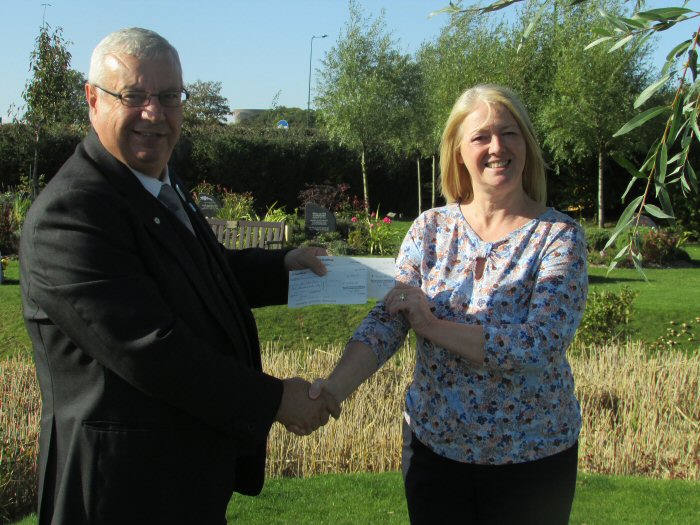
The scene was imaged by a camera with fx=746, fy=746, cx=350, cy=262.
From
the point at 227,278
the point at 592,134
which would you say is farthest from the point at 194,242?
the point at 592,134

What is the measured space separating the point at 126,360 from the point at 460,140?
1.43 metres

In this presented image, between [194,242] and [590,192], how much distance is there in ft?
83.4

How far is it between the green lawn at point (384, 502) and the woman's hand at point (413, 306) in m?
2.01

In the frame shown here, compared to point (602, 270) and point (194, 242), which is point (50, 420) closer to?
point (194, 242)

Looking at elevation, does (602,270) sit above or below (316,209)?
below

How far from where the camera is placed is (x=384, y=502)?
14.3 ft

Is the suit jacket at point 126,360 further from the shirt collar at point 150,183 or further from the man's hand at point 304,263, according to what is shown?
the man's hand at point 304,263

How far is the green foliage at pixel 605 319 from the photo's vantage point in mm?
7855

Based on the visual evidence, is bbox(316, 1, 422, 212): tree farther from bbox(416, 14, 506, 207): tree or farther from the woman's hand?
the woman's hand

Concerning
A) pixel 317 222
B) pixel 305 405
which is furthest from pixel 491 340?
pixel 317 222

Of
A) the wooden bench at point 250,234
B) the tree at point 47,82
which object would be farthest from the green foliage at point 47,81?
the wooden bench at point 250,234

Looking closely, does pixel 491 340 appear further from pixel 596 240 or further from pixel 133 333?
pixel 596 240

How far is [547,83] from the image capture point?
24.5m

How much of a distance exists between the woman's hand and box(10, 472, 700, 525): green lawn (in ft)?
6.61
